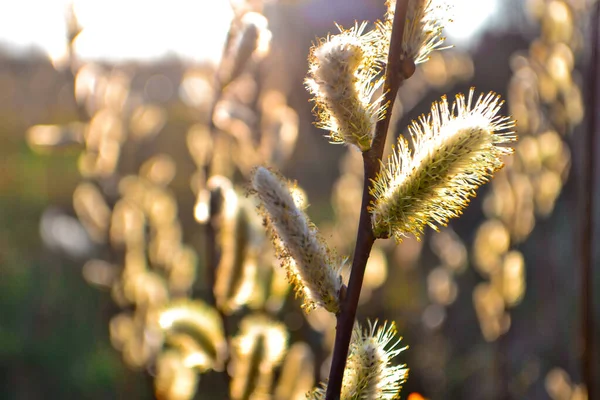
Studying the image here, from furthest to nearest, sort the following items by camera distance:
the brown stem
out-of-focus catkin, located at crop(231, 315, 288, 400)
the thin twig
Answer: the thin twig, out-of-focus catkin, located at crop(231, 315, 288, 400), the brown stem

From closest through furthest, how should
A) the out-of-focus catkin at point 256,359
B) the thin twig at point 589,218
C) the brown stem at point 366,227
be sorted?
the brown stem at point 366,227
the out-of-focus catkin at point 256,359
the thin twig at point 589,218

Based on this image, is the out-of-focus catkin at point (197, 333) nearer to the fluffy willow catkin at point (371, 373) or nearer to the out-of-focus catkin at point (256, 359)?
the out-of-focus catkin at point (256, 359)

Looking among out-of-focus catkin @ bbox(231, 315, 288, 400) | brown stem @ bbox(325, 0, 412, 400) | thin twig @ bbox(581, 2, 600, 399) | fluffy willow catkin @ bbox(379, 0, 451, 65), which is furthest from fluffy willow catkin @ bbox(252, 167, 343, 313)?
thin twig @ bbox(581, 2, 600, 399)

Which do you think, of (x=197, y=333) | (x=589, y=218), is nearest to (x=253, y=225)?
(x=197, y=333)

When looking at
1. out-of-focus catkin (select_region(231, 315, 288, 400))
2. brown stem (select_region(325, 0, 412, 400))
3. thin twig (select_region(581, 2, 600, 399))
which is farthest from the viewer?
thin twig (select_region(581, 2, 600, 399))

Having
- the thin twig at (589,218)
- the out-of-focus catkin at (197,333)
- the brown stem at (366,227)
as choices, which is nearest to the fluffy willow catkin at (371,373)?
the brown stem at (366,227)

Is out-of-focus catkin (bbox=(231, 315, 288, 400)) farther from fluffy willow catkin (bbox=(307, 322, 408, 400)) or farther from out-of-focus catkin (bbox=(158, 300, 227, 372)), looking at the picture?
fluffy willow catkin (bbox=(307, 322, 408, 400))
